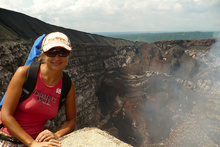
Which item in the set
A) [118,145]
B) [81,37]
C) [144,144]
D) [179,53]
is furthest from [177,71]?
[118,145]

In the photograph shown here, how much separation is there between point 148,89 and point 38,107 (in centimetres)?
2622

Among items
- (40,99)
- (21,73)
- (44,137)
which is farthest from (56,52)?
(44,137)

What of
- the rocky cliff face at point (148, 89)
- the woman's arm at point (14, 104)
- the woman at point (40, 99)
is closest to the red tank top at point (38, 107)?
the woman at point (40, 99)

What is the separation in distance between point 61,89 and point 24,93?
0.48 metres

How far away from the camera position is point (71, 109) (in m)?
2.45

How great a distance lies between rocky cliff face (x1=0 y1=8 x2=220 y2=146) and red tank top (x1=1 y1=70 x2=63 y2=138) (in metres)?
10.5

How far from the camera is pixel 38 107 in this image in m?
2.12

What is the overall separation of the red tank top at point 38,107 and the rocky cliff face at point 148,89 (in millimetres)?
10490

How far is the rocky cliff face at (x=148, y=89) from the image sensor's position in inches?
773

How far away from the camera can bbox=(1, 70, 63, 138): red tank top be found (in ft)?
6.85

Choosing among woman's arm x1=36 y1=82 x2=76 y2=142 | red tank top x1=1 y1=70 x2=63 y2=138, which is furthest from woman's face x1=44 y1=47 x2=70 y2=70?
woman's arm x1=36 y1=82 x2=76 y2=142

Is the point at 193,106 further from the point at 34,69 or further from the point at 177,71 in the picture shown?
the point at 34,69

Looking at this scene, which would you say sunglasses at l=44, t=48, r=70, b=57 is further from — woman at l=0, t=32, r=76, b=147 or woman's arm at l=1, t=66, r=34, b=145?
woman's arm at l=1, t=66, r=34, b=145

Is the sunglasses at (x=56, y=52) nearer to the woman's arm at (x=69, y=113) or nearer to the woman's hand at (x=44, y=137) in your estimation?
the woman's arm at (x=69, y=113)
